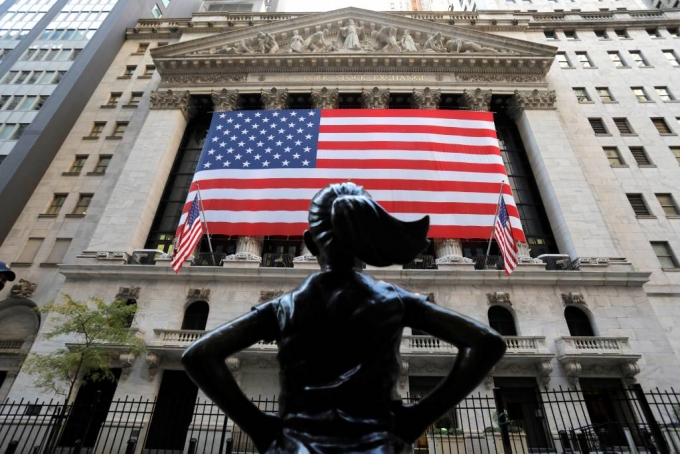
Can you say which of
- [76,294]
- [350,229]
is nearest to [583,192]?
[350,229]

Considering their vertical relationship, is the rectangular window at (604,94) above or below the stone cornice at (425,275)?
above

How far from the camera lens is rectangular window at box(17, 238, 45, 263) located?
74.6 feet

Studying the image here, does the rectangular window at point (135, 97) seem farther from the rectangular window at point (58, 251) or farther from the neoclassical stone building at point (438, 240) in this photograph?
the rectangular window at point (58, 251)

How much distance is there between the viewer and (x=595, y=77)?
29.8 meters

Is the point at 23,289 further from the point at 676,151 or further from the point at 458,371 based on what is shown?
the point at 676,151

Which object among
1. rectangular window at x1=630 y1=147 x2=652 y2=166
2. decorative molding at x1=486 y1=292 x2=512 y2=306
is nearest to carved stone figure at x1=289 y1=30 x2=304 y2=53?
decorative molding at x1=486 y1=292 x2=512 y2=306

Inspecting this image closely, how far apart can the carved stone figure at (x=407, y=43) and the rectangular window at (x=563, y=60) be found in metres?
12.1

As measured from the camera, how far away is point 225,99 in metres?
28.2

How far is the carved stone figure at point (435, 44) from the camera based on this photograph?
1164 inches

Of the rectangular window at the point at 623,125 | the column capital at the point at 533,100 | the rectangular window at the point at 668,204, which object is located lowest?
A: the rectangular window at the point at 668,204

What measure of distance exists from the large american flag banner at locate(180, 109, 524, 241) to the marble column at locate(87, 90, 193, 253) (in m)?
3.62

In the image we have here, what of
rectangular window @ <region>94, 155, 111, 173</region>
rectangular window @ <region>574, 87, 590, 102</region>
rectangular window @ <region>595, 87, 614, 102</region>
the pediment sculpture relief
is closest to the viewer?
rectangular window @ <region>94, 155, 111, 173</region>

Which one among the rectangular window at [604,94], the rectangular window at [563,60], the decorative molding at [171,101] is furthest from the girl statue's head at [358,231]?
the rectangular window at [563,60]

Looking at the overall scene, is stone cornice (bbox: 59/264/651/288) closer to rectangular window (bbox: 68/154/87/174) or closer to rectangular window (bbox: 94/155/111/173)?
rectangular window (bbox: 94/155/111/173)
